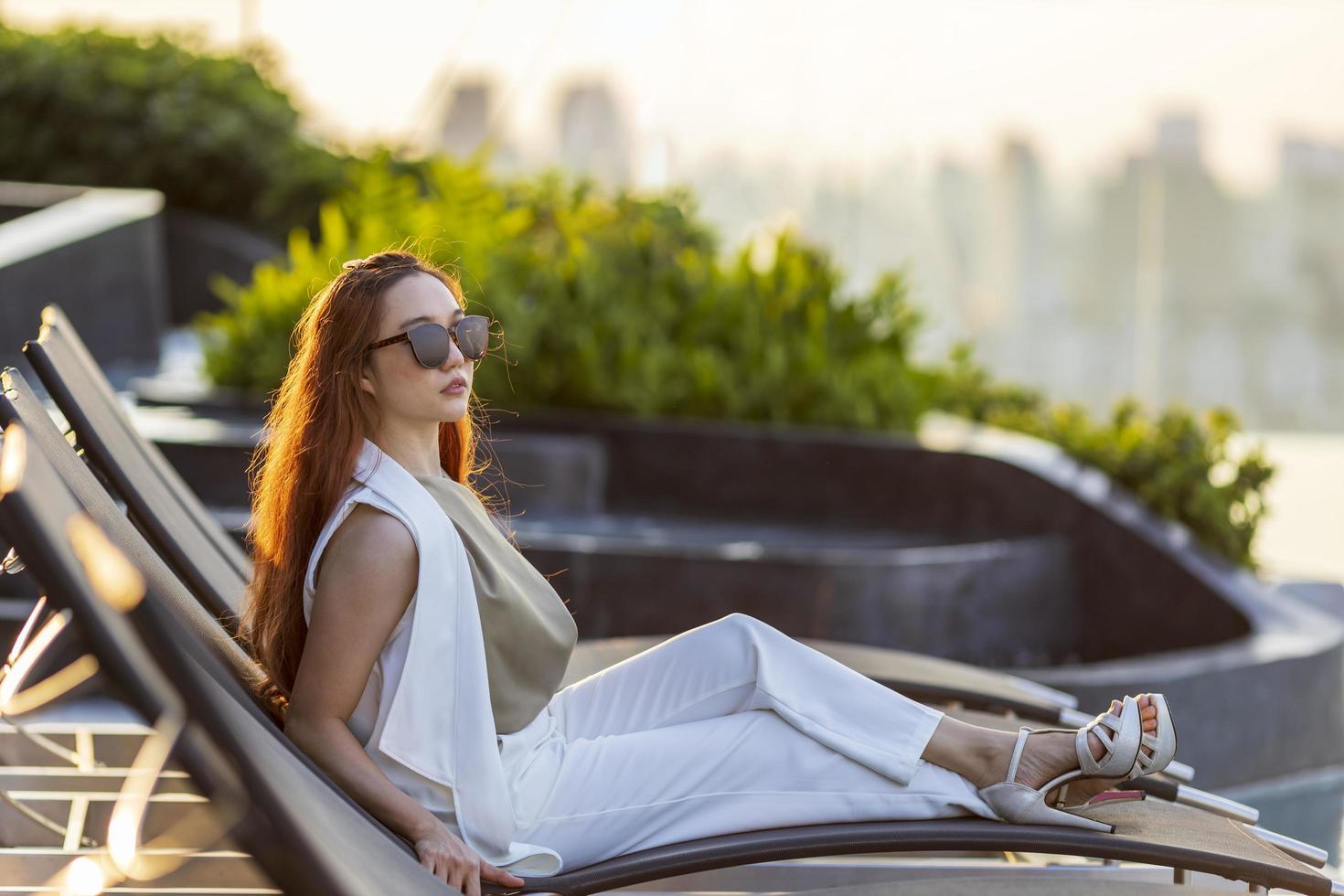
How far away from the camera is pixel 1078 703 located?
182 inches

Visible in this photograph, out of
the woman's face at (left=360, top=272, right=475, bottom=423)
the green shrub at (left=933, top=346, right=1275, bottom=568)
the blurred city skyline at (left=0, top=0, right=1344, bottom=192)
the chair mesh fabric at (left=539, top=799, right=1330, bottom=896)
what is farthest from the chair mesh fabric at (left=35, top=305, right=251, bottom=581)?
the blurred city skyline at (left=0, top=0, right=1344, bottom=192)

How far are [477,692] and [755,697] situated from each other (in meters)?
0.54

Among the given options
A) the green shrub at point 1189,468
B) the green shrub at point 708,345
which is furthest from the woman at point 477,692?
the green shrub at point 1189,468

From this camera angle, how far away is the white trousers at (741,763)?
2600mm

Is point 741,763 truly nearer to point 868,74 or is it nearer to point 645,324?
point 645,324

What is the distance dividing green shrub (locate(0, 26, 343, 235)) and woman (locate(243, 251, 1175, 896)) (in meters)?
11.7

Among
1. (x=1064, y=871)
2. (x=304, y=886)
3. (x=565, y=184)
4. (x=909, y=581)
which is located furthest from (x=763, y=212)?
(x=304, y=886)

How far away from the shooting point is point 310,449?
8.23ft

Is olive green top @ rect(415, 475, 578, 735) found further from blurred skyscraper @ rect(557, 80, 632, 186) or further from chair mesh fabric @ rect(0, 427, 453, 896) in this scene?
blurred skyscraper @ rect(557, 80, 632, 186)

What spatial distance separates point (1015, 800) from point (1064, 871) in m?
0.40

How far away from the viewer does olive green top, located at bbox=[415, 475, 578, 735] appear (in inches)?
101

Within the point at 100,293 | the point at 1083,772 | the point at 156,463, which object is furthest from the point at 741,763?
the point at 100,293

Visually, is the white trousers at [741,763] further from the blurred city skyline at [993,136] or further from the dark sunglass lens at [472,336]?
the blurred city skyline at [993,136]

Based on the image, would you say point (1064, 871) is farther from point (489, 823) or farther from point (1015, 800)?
point (489, 823)
